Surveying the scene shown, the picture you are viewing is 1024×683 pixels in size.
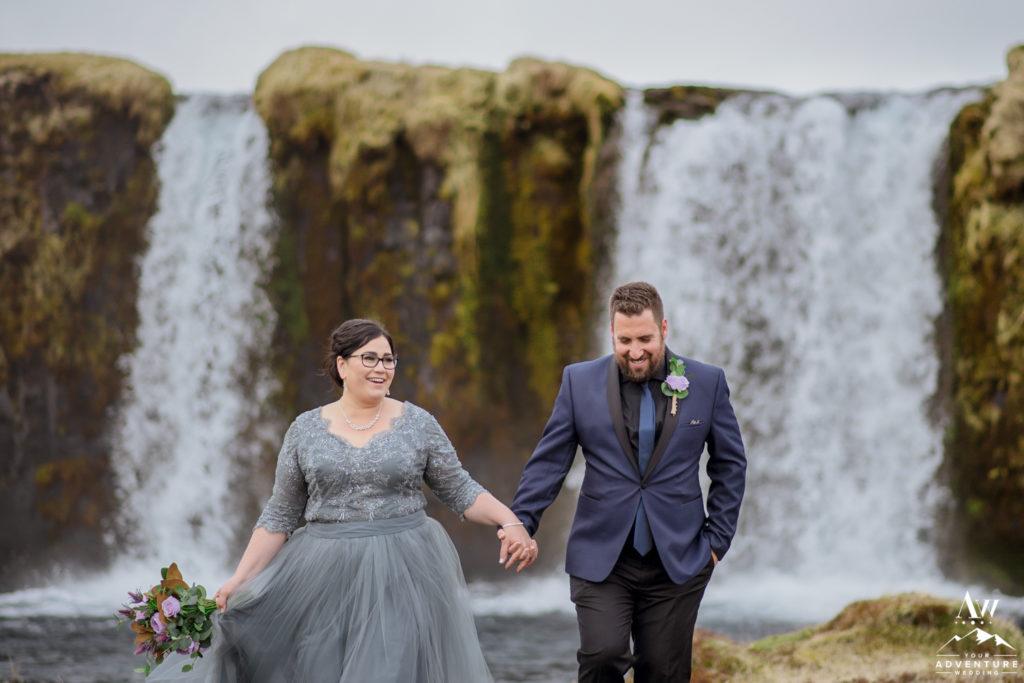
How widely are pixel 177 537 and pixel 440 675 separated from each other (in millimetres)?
11400

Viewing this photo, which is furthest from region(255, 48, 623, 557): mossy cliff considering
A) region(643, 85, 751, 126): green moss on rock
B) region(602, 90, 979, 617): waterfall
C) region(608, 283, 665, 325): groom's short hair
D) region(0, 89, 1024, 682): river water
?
region(608, 283, 665, 325): groom's short hair

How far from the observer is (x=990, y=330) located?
42.6 feet

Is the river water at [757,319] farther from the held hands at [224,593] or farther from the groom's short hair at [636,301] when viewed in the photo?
the groom's short hair at [636,301]

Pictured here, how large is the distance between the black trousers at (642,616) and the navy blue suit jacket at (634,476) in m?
0.08

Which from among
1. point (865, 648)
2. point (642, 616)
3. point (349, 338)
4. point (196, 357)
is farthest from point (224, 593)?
point (196, 357)

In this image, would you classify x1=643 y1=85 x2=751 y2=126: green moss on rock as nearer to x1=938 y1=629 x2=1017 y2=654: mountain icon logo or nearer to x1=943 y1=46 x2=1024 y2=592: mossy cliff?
x1=943 y1=46 x2=1024 y2=592: mossy cliff

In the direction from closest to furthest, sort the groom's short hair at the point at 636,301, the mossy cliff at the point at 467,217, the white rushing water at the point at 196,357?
the groom's short hair at the point at 636,301, the mossy cliff at the point at 467,217, the white rushing water at the point at 196,357

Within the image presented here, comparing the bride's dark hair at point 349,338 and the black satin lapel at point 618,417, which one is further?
the bride's dark hair at point 349,338

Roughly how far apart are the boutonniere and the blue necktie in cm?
9

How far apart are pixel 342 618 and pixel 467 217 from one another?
402 inches

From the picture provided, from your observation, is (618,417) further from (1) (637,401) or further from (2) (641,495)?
(2) (641,495)

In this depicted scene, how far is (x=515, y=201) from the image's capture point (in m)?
14.4

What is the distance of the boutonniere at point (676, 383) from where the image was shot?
441 cm

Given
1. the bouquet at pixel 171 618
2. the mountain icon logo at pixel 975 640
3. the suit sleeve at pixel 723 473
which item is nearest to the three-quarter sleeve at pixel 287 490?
the bouquet at pixel 171 618
